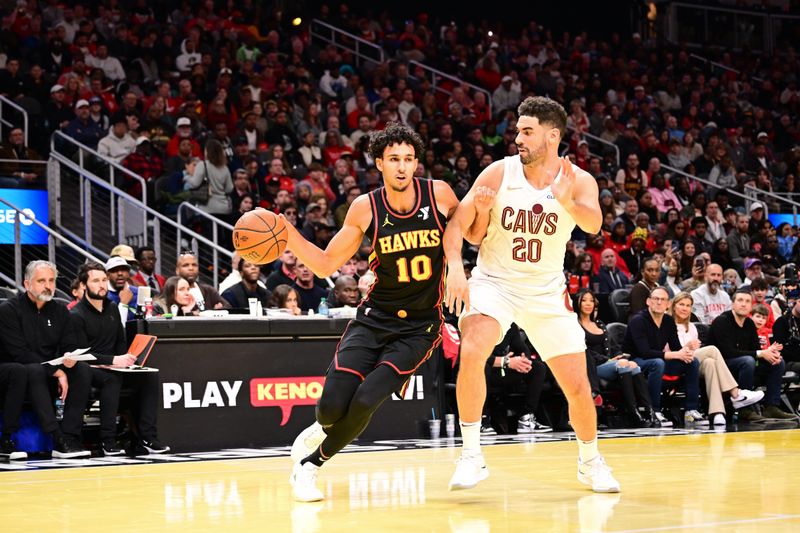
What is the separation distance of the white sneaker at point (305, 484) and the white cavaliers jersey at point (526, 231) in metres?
1.45

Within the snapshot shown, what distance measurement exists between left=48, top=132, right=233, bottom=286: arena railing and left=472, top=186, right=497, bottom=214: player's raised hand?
739 cm

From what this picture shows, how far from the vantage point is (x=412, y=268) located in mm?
6270

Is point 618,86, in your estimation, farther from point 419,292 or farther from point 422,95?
point 419,292

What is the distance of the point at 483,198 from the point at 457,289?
0.56 meters

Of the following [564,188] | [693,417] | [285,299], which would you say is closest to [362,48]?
[285,299]

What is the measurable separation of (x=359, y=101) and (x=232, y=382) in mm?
8777

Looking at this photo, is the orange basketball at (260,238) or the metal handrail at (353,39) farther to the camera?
the metal handrail at (353,39)

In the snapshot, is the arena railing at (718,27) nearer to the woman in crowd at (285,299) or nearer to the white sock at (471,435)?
the woman in crowd at (285,299)

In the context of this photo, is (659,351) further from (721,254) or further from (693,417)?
(721,254)

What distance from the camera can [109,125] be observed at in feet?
50.0

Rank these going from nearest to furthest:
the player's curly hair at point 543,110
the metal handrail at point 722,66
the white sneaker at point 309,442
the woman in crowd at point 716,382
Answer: the player's curly hair at point 543,110 < the white sneaker at point 309,442 < the woman in crowd at point 716,382 < the metal handrail at point 722,66

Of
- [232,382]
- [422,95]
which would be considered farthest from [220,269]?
[422,95]

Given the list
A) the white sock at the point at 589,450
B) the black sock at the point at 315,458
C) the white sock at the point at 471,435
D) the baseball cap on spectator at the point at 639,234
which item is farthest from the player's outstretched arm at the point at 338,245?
the baseball cap on spectator at the point at 639,234

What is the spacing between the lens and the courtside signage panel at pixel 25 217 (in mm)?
12930
